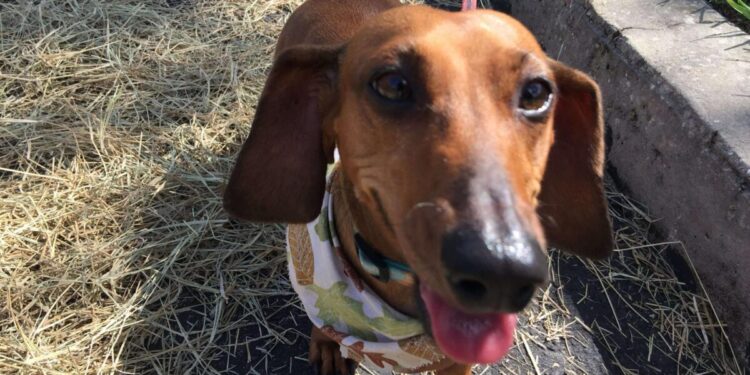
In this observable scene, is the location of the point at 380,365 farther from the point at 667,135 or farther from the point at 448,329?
the point at 667,135

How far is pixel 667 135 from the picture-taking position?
3205mm

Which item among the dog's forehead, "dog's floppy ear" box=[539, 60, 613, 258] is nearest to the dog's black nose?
the dog's forehead

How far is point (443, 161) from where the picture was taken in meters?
1.62

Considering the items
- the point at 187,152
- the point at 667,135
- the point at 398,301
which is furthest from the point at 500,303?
the point at 187,152

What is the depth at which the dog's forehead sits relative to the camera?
185 cm

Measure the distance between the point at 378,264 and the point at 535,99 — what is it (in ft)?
2.27

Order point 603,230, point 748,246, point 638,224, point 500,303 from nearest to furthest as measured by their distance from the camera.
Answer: point 500,303 → point 603,230 → point 748,246 → point 638,224

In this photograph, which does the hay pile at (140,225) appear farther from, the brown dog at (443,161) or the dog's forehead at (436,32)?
the dog's forehead at (436,32)

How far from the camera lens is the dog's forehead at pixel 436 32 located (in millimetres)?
1846

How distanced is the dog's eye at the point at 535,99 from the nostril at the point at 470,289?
0.61 m

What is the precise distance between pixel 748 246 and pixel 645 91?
90cm

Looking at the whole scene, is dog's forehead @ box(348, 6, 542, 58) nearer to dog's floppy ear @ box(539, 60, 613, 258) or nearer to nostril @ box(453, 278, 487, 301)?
dog's floppy ear @ box(539, 60, 613, 258)

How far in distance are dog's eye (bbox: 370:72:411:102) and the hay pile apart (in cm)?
150

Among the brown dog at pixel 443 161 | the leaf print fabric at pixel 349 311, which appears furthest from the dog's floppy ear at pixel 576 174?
the leaf print fabric at pixel 349 311
